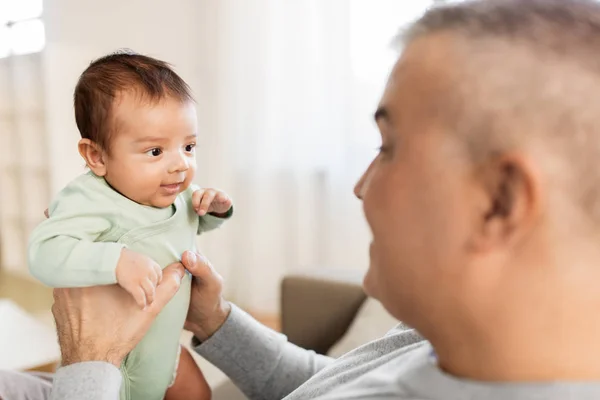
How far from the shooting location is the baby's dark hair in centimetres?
105

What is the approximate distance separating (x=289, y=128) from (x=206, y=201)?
204 centimetres

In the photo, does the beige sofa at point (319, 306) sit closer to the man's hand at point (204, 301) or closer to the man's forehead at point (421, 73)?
the man's hand at point (204, 301)

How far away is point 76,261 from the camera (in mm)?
962

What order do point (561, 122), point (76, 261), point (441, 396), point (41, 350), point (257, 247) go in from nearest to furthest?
point (561, 122) → point (441, 396) → point (76, 261) → point (41, 350) → point (257, 247)

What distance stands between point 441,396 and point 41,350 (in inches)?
75.4

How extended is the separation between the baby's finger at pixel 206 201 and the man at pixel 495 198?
0.55 metres

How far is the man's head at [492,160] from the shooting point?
0.54 m

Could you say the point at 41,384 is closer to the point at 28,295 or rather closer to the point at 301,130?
the point at 301,130

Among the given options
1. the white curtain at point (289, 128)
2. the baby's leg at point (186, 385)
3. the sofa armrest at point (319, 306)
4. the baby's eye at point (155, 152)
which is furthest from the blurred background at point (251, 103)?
the baby's eye at point (155, 152)

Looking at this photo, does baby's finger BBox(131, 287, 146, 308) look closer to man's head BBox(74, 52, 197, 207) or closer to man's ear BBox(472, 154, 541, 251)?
man's head BBox(74, 52, 197, 207)

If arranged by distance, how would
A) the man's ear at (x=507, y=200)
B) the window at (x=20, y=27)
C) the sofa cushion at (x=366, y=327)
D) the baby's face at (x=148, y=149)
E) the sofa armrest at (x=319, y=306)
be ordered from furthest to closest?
the window at (x=20, y=27), the sofa armrest at (x=319, y=306), the sofa cushion at (x=366, y=327), the baby's face at (x=148, y=149), the man's ear at (x=507, y=200)

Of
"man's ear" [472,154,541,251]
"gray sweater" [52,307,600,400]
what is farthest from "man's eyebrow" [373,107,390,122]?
"gray sweater" [52,307,600,400]

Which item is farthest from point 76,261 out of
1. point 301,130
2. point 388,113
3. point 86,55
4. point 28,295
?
point 28,295

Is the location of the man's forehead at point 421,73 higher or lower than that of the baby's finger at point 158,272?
higher
